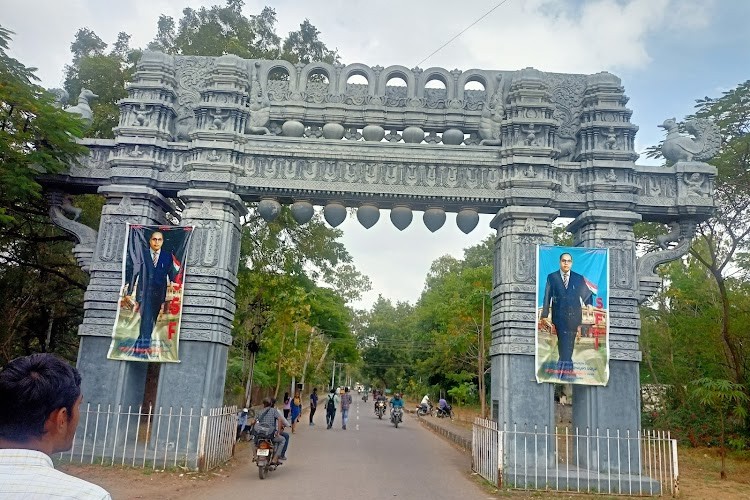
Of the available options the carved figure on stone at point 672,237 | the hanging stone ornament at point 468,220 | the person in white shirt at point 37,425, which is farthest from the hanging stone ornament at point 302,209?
the person in white shirt at point 37,425

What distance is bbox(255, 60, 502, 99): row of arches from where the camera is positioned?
444 inches

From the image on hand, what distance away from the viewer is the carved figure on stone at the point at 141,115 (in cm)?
1091

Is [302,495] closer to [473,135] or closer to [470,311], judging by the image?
[473,135]

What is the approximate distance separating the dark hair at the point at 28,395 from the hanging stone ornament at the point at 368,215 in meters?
9.25

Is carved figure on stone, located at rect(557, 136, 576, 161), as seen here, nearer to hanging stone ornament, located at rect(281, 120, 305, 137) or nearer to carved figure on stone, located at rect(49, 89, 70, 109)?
hanging stone ornament, located at rect(281, 120, 305, 137)

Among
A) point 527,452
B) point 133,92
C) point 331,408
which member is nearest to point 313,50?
point 133,92

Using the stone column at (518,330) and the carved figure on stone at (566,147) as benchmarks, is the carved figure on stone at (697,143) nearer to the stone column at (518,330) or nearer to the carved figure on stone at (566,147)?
the carved figure on stone at (566,147)

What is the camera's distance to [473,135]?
11.3 meters

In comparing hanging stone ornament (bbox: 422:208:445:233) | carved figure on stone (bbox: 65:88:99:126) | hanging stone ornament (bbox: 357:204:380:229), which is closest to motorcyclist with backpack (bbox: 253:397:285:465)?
hanging stone ornament (bbox: 357:204:380:229)

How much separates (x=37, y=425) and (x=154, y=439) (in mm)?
8686

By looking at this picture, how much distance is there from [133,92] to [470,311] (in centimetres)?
1383

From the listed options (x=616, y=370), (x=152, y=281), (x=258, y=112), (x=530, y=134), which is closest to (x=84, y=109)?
(x=258, y=112)

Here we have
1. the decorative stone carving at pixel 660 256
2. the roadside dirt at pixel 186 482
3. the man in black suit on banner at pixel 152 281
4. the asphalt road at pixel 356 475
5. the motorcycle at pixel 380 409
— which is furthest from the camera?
the motorcycle at pixel 380 409

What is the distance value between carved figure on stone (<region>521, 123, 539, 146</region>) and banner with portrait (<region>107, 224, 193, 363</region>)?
20.6 ft
